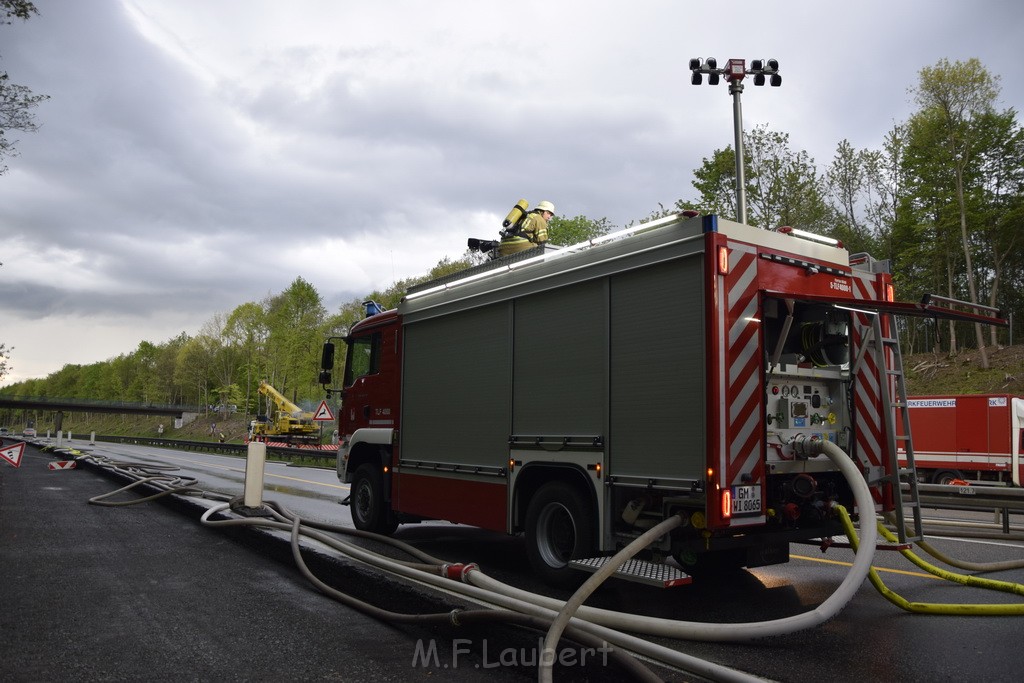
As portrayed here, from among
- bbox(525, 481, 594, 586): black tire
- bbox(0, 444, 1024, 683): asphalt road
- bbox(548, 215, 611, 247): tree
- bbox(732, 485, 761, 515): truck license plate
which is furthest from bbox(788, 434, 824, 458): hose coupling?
bbox(548, 215, 611, 247): tree

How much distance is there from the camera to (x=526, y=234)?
10016mm

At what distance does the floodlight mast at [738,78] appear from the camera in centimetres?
1301

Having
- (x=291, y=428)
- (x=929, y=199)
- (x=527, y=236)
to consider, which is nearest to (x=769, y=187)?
(x=929, y=199)

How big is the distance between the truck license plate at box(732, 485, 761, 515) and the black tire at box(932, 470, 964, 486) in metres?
17.2

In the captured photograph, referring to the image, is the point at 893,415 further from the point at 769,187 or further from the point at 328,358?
the point at 769,187

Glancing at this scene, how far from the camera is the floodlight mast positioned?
42.7 feet

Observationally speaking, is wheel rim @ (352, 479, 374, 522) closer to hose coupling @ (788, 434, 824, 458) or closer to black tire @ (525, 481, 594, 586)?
black tire @ (525, 481, 594, 586)

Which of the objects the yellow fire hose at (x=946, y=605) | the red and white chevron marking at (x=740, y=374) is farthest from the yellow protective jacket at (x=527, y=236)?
the yellow fire hose at (x=946, y=605)

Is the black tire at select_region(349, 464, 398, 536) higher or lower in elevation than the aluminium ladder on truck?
lower

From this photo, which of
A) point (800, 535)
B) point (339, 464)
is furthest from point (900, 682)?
point (339, 464)

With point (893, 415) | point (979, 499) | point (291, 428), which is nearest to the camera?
point (893, 415)

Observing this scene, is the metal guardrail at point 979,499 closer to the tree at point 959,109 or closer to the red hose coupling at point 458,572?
the red hose coupling at point 458,572

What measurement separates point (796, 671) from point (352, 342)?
24.9 feet

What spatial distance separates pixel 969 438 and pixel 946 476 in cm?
121
